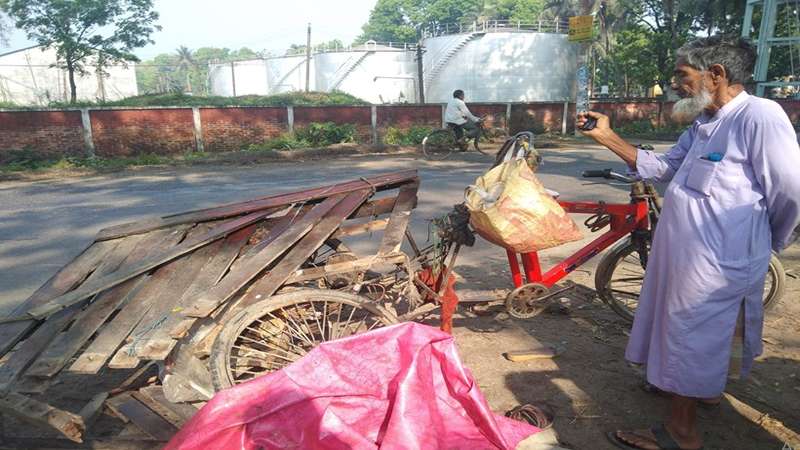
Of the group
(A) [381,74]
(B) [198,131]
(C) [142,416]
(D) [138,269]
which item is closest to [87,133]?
(B) [198,131]

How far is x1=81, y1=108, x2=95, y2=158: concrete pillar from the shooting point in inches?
565

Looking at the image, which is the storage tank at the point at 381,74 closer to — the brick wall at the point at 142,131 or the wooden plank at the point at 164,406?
the brick wall at the point at 142,131

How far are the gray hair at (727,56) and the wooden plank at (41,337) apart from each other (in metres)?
A: 2.89

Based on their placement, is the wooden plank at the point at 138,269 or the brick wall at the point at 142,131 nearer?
the wooden plank at the point at 138,269

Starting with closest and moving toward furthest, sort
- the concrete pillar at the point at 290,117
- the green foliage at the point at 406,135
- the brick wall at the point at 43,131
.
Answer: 1. the brick wall at the point at 43,131
2. the concrete pillar at the point at 290,117
3. the green foliage at the point at 406,135

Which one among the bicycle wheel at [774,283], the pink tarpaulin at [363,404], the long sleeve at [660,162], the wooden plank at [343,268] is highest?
the long sleeve at [660,162]

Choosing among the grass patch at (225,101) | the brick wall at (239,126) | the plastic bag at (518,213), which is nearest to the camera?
the plastic bag at (518,213)

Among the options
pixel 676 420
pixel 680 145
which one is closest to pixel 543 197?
pixel 680 145

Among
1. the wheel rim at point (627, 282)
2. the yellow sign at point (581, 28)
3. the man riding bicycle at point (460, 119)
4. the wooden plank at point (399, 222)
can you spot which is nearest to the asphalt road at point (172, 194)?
the man riding bicycle at point (460, 119)

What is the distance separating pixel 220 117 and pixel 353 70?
29101 millimetres

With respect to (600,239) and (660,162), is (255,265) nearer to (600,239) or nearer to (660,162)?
(660,162)

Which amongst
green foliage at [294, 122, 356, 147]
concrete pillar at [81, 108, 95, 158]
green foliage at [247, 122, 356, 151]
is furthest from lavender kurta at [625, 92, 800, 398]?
concrete pillar at [81, 108, 95, 158]

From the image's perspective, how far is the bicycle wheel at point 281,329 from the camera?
2500mm

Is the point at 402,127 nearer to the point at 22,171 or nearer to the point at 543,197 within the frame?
the point at 22,171
